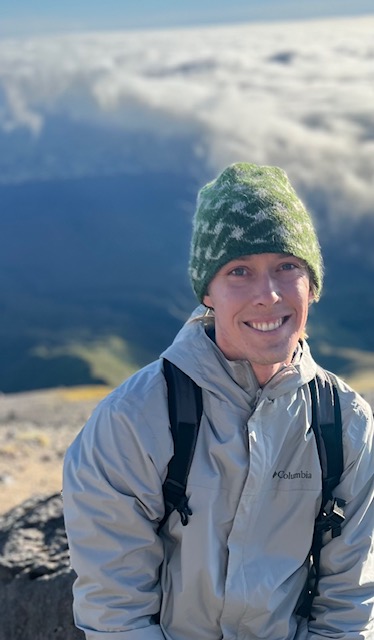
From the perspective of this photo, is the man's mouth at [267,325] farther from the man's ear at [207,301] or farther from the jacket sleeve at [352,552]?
the jacket sleeve at [352,552]

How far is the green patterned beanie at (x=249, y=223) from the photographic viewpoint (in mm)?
4016

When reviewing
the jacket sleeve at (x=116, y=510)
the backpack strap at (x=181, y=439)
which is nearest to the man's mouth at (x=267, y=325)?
the backpack strap at (x=181, y=439)

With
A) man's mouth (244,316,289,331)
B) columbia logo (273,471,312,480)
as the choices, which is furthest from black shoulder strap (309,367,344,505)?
man's mouth (244,316,289,331)

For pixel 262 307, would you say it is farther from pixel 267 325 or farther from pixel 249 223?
pixel 249 223

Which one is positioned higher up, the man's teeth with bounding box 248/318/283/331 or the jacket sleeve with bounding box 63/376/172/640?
the man's teeth with bounding box 248/318/283/331

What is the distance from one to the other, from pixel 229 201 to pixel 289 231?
34cm

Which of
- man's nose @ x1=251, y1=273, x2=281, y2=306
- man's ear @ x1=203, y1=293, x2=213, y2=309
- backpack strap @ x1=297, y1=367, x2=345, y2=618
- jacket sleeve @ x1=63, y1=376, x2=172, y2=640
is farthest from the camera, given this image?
man's ear @ x1=203, y1=293, x2=213, y2=309

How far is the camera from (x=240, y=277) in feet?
13.5

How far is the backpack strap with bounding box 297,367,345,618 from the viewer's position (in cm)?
411

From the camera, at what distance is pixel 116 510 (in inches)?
154

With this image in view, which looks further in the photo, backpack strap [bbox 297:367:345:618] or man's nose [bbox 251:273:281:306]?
A: backpack strap [bbox 297:367:345:618]

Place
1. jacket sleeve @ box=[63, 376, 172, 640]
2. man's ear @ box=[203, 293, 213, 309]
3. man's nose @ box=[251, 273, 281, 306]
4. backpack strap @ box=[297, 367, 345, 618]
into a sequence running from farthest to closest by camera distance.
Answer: man's ear @ box=[203, 293, 213, 309] < backpack strap @ box=[297, 367, 345, 618] < man's nose @ box=[251, 273, 281, 306] < jacket sleeve @ box=[63, 376, 172, 640]

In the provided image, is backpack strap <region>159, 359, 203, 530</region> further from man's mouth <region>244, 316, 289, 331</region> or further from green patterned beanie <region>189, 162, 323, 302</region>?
green patterned beanie <region>189, 162, 323, 302</region>

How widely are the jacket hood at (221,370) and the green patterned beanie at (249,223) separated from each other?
337 millimetres
